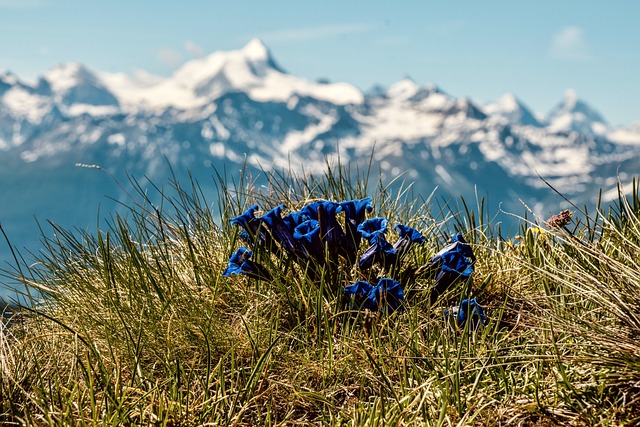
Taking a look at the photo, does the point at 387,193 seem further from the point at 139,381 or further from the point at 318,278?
the point at 139,381

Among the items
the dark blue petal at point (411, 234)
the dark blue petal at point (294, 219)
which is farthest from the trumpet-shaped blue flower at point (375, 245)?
the dark blue petal at point (294, 219)

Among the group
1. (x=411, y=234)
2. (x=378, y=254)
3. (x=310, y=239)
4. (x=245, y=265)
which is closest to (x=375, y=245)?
(x=378, y=254)

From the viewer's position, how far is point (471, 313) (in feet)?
11.1

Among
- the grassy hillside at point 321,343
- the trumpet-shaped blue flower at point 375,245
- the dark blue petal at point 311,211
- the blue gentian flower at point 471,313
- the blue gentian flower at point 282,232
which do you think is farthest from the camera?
the dark blue petal at point 311,211

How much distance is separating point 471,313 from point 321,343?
78cm

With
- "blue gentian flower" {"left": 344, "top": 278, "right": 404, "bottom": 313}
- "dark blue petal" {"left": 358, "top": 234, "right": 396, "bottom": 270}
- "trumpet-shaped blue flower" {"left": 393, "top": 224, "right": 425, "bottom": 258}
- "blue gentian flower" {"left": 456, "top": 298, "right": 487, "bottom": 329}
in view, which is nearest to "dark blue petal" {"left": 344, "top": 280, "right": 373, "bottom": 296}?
"blue gentian flower" {"left": 344, "top": 278, "right": 404, "bottom": 313}

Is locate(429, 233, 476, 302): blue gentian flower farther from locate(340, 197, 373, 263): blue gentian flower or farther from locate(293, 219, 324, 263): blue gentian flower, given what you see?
locate(293, 219, 324, 263): blue gentian flower

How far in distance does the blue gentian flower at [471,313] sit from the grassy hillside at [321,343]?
0.04 metres

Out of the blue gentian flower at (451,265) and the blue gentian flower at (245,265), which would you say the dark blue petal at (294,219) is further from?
the blue gentian flower at (451,265)

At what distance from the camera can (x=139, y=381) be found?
3.09 meters

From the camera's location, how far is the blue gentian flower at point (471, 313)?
342cm

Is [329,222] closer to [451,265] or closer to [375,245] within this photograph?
[375,245]

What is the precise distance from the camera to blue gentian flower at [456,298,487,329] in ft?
11.2

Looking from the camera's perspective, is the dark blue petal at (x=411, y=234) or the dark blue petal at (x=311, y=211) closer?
the dark blue petal at (x=411, y=234)
